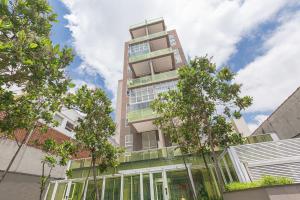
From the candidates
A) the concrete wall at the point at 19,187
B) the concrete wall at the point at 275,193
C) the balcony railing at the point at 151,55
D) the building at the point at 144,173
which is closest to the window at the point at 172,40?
the balcony railing at the point at 151,55

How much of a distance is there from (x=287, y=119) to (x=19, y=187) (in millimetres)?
22517

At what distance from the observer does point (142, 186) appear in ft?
39.8

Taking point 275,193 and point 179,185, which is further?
point 179,185

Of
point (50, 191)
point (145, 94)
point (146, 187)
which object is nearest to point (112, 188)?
point (146, 187)

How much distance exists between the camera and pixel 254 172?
8359mm

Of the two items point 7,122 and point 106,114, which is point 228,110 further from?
point 7,122

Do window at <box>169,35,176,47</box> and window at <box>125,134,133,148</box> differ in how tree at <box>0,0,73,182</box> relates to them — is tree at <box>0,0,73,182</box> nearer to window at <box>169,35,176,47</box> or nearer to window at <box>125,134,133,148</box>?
window at <box>125,134,133,148</box>

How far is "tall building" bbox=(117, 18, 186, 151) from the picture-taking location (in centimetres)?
1886

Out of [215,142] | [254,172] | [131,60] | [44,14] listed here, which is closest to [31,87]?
[44,14]

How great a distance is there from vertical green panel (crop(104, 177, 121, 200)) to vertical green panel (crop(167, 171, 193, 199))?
151 inches

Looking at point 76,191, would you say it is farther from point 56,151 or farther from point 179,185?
point 179,185

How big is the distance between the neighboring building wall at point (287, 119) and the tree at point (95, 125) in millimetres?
14488

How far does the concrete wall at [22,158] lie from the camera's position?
12.4 metres

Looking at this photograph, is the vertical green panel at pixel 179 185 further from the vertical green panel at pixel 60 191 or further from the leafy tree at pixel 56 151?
the vertical green panel at pixel 60 191
